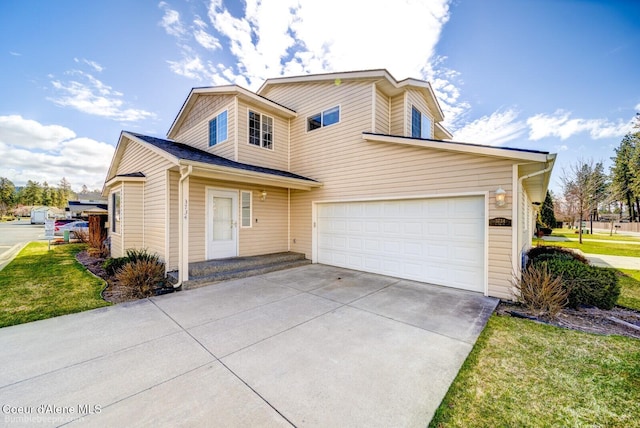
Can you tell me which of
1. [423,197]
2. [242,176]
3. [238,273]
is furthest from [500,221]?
[238,273]

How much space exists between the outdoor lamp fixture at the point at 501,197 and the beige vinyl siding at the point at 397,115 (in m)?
3.94

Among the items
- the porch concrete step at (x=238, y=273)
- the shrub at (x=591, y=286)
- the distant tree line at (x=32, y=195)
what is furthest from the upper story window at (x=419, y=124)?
the distant tree line at (x=32, y=195)

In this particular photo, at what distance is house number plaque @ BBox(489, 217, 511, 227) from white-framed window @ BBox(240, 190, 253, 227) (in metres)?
7.16

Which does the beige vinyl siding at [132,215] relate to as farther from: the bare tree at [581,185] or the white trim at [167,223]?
the bare tree at [581,185]

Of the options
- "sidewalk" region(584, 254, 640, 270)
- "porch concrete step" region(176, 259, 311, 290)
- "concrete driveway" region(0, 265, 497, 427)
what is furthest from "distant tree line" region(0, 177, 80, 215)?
"sidewalk" region(584, 254, 640, 270)

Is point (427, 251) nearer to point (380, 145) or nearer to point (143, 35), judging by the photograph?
point (380, 145)

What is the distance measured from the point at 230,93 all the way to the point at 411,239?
7627mm

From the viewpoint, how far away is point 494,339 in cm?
369

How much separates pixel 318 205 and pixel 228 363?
6.72 meters

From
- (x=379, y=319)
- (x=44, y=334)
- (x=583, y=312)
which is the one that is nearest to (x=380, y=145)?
(x=379, y=319)

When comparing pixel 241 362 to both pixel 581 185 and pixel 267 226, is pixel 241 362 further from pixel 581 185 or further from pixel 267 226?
pixel 581 185

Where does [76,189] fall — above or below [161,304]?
above

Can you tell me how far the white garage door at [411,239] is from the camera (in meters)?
5.96

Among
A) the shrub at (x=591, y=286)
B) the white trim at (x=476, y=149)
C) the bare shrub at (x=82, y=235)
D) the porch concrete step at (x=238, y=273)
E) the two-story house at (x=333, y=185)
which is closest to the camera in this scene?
the shrub at (x=591, y=286)
